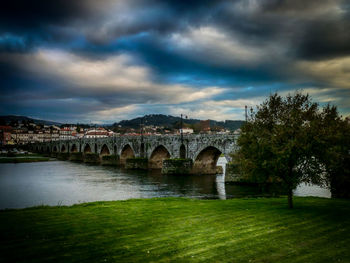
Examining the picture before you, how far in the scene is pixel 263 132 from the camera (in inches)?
606

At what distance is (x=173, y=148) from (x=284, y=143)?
40561 mm

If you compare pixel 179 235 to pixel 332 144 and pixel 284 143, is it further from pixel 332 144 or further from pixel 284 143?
pixel 332 144

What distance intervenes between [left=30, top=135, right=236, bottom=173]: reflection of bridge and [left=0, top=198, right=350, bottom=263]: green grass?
27.2 meters

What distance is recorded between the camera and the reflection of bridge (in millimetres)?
44122

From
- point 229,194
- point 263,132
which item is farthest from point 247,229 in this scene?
point 229,194

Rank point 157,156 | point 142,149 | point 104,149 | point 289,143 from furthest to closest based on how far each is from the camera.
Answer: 1. point 104,149
2. point 142,149
3. point 157,156
4. point 289,143

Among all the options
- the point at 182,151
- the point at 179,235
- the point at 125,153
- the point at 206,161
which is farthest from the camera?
the point at 125,153

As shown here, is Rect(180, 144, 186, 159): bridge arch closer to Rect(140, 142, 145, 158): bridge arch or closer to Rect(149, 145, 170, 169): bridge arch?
Rect(149, 145, 170, 169): bridge arch

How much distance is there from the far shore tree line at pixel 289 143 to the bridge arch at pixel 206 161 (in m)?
31.3

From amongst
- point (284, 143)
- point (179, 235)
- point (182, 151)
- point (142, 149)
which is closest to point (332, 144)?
point (284, 143)

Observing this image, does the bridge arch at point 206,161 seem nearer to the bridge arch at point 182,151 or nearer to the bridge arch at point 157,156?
the bridge arch at point 182,151

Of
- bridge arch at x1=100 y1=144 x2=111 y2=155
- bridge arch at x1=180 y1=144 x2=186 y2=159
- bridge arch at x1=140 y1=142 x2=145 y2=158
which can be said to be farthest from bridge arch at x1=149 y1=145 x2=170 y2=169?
bridge arch at x1=100 y1=144 x2=111 y2=155

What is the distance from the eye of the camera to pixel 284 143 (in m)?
14.4

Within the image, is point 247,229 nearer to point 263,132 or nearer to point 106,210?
point 263,132
